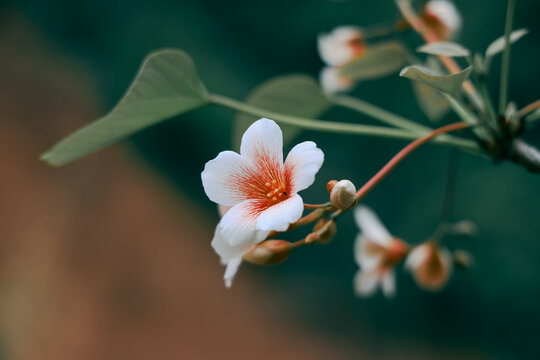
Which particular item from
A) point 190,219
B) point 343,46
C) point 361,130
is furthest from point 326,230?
point 190,219

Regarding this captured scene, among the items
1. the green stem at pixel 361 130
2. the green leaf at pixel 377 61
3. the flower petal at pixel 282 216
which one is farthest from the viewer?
the green leaf at pixel 377 61

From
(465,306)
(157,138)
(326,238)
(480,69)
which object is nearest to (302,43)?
(157,138)

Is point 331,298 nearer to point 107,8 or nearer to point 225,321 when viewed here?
point 225,321

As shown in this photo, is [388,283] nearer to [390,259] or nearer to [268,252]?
[390,259]

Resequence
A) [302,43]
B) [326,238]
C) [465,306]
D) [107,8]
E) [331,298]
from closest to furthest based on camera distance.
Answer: [326,238], [465,306], [302,43], [331,298], [107,8]

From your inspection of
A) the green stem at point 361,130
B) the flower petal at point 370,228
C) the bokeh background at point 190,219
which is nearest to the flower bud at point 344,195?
the green stem at point 361,130

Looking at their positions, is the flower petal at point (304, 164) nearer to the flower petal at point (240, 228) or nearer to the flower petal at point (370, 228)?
the flower petal at point (240, 228)

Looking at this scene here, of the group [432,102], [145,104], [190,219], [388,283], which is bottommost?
[190,219]
